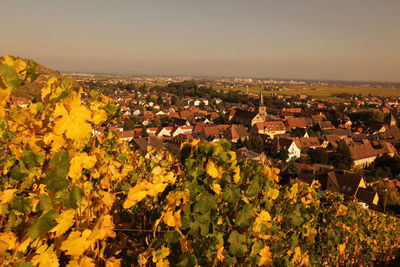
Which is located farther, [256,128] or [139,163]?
[256,128]

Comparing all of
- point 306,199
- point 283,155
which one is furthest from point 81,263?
point 283,155

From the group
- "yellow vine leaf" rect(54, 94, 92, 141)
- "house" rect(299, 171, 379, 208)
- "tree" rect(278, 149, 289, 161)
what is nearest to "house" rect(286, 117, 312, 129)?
"tree" rect(278, 149, 289, 161)

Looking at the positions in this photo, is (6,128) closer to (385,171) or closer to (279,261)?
(279,261)

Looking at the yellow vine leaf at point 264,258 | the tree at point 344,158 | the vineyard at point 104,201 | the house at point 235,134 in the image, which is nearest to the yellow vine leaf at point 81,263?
the vineyard at point 104,201

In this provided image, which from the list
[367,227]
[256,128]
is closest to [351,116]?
[256,128]

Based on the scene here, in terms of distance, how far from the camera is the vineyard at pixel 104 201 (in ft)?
4.35

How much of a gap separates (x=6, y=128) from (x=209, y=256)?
2223 mm

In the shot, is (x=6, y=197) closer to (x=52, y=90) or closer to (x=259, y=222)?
(x=52, y=90)

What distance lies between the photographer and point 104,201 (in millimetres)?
2014

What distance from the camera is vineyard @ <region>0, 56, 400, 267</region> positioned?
1325mm

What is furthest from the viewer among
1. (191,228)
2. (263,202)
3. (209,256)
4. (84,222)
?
(263,202)

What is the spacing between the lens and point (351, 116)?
79750mm

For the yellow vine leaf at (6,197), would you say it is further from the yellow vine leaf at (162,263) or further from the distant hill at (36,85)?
the yellow vine leaf at (162,263)

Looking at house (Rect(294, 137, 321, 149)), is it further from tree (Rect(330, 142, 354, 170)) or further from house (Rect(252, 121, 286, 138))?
house (Rect(252, 121, 286, 138))
